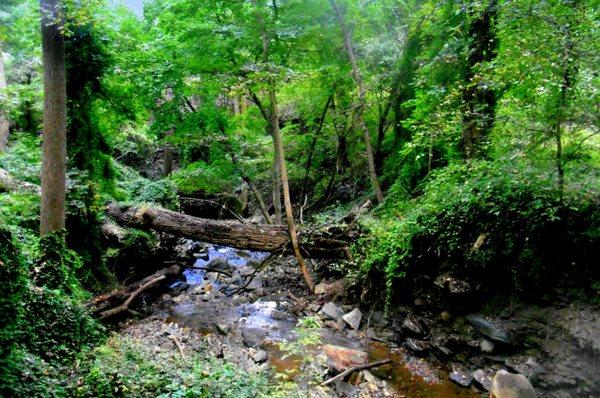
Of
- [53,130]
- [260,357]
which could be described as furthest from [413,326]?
[53,130]

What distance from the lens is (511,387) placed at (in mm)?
4250

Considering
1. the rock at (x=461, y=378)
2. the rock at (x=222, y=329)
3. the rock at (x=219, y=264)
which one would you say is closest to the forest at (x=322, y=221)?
the rock at (x=461, y=378)

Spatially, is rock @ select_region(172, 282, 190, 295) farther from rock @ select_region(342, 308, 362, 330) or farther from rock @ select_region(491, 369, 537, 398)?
rock @ select_region(491, 369, 537, 398)

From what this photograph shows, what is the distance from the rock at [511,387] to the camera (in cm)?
417

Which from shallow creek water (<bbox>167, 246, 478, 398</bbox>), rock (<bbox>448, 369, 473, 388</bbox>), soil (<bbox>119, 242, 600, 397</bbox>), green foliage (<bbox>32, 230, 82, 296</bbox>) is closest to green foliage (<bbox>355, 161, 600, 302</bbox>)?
soil (<bbox>119, 242, 600, 397</bbox>)

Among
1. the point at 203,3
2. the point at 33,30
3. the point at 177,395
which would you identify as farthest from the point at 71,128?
the point at 177,395

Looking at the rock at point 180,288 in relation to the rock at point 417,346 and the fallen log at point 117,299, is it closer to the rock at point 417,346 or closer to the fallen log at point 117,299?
the fallen log at point 117,299

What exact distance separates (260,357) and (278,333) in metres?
1.06

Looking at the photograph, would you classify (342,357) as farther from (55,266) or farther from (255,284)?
(55,266)

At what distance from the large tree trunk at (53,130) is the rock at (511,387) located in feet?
24.3

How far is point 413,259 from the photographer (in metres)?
6.39

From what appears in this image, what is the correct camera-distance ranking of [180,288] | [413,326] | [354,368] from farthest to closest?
[180,288] < [413,326] < [354,368]

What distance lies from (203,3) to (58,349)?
30.0 feet

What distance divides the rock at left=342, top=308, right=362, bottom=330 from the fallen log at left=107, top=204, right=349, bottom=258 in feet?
5.54
